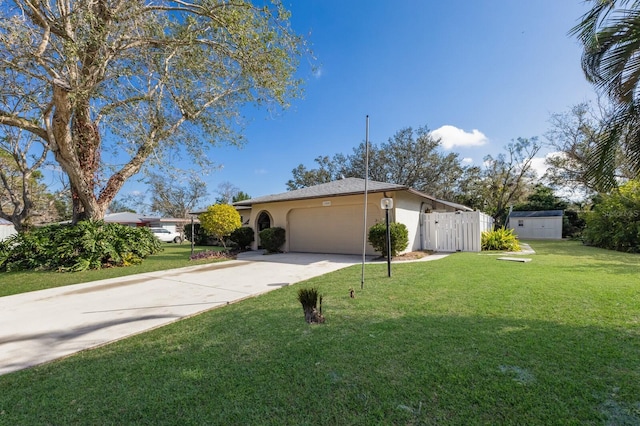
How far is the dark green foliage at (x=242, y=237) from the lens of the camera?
608 inches

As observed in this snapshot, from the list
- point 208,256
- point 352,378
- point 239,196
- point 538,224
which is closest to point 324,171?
point 239,196

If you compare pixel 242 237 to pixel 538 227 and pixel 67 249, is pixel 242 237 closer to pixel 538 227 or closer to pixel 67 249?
pixel 67 249

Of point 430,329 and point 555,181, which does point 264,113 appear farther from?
point 555,181

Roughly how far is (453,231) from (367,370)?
11.0 m

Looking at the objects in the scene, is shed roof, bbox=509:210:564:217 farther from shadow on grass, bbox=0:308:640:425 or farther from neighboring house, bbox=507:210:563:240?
shadow on grass, bbox=0:308:640:425

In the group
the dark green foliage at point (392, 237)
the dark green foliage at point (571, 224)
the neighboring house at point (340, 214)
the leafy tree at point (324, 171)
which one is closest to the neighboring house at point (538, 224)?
the dark green foliage at point (571, 224)

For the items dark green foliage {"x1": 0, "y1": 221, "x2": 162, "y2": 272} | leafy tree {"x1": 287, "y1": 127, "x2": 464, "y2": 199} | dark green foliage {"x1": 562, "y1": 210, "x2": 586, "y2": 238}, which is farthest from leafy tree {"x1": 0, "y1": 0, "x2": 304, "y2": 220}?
dark green foliage {"x1": 562, "y1": 210, "x2": 586, "y2": 238}

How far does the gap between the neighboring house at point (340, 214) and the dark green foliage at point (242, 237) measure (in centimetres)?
130

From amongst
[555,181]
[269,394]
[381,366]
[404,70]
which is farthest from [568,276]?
[555,181]

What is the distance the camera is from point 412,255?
35.1ft

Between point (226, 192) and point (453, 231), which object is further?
point (226, 192)

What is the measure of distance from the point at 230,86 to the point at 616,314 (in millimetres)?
10731

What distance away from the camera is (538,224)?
81.9 ft

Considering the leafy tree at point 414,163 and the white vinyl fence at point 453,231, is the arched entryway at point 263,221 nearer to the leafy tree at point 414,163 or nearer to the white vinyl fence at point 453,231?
the white vinyl fence at point 453,231
